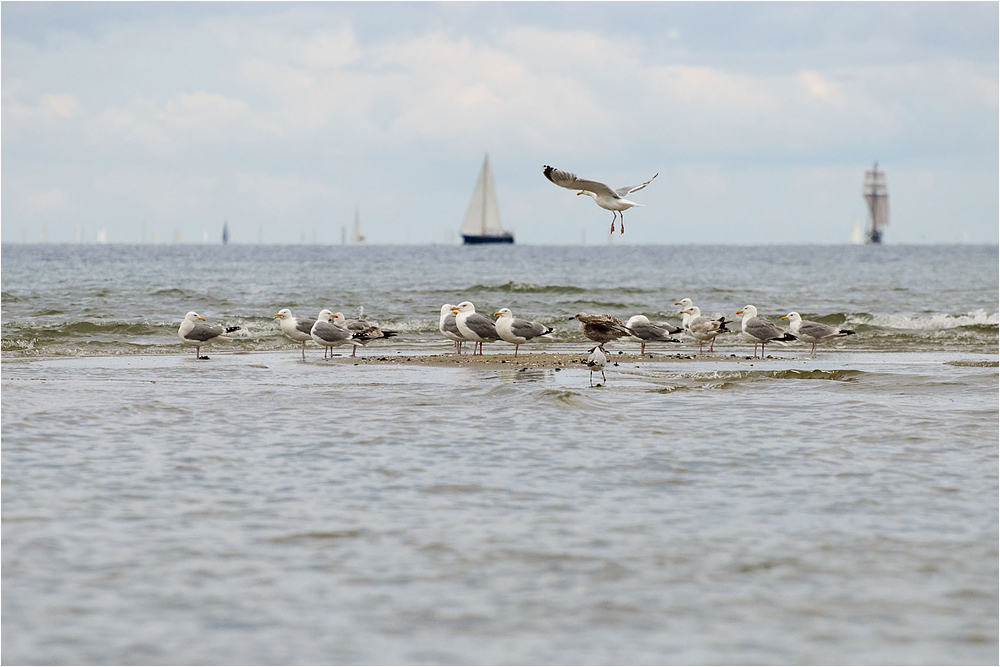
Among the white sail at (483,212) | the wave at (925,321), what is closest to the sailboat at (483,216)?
the white sail at (483,212)

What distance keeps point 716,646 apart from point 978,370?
40.6 feet

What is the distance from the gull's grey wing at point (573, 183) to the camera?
12.1 metres

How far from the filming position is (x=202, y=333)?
61.7 ft

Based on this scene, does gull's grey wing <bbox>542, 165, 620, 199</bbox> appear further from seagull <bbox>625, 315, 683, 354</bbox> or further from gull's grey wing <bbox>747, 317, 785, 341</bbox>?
gull's grey wing <bbox>747, 317, 785, 341</bbox>

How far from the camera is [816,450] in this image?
8820 mm

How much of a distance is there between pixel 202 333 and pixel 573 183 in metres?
8.47

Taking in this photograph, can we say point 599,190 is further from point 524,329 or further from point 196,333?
point 196,333

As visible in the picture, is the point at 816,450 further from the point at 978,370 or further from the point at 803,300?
the point at 803,300

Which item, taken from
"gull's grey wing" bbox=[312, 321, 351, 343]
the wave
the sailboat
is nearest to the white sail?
the sailboat

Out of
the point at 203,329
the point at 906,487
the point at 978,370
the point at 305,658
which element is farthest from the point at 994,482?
the point at 203,329

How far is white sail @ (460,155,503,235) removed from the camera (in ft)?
415

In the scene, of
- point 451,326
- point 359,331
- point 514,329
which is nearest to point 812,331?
point 514,329

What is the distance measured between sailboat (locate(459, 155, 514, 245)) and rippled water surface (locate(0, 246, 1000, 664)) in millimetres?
113183

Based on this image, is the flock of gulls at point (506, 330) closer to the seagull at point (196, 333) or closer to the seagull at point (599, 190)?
the seagull at point (196, 333)
